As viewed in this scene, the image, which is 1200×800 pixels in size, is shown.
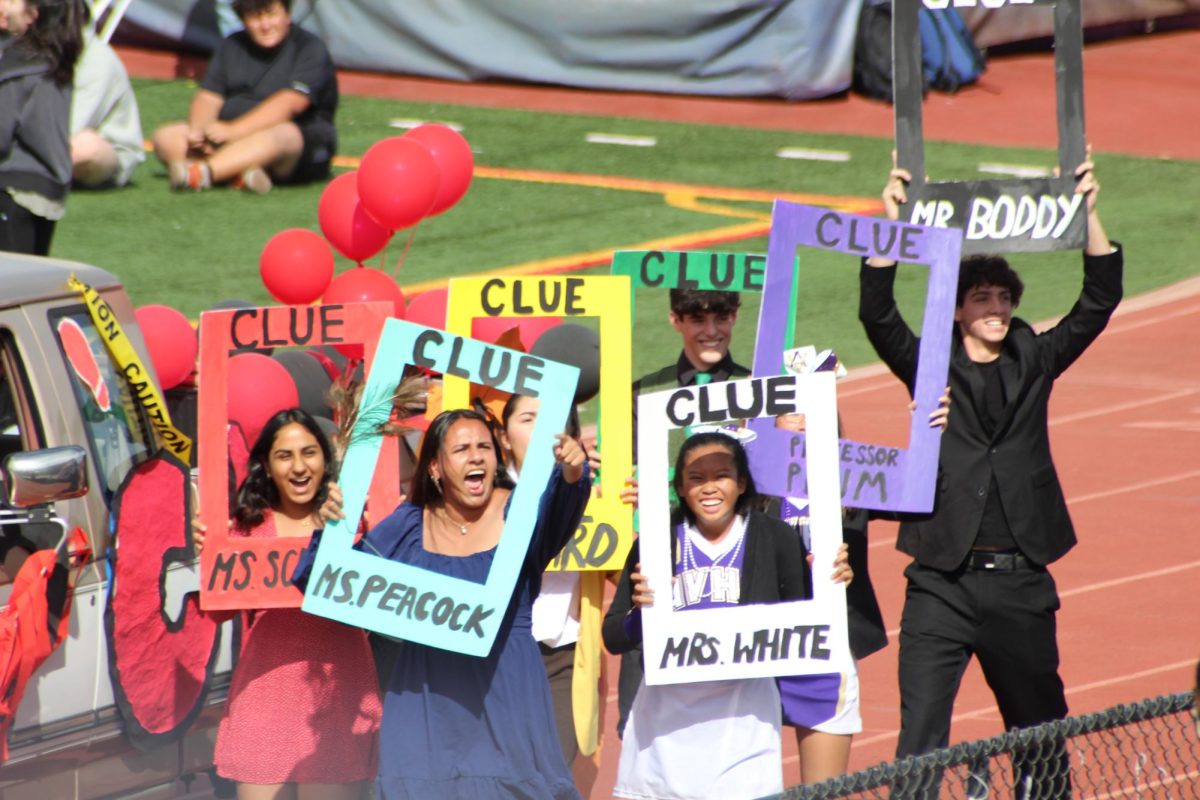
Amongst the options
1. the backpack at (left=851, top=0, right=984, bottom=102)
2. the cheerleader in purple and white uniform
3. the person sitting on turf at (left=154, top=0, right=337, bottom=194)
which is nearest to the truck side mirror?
the cheerleader in purple and white uniform

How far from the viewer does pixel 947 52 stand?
2139 cm

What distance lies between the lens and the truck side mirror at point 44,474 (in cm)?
491

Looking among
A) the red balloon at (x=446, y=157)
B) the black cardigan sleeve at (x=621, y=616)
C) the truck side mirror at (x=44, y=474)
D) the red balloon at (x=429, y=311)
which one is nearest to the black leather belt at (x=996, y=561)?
the black cardigan sleeve at (x=621, y=616)

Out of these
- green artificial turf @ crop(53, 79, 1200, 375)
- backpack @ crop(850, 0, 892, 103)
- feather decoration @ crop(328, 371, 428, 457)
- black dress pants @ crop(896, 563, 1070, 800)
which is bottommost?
black dress pants @ crop(896, 563, 1070, 800)

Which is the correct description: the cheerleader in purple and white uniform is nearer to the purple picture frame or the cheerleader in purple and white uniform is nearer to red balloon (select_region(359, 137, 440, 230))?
the purple picture frame

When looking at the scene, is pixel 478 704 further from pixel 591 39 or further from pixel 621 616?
pixel 591 39

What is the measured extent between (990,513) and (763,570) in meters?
0.96

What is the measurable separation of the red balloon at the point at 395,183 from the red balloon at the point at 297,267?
11.7 inches

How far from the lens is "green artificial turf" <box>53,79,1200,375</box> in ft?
47.9

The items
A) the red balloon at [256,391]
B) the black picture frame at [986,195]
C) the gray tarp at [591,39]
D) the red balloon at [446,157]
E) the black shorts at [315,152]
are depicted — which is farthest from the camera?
the gray tarp at [591,39]

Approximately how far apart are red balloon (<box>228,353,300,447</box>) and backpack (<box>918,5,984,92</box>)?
15.2 m

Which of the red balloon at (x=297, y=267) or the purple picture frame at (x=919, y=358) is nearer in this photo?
the purple picture frame at (x=919, y=358)

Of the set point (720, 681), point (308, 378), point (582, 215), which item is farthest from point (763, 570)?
point (582, 215)

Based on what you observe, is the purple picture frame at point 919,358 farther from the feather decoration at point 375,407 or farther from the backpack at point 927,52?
the backpack at point 927,52
